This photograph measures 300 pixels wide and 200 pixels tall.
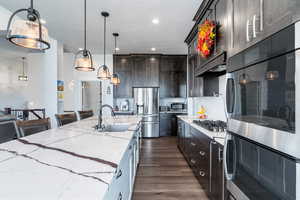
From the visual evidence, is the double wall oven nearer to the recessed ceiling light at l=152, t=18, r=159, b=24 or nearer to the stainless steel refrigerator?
the recessed ceiling light at l=152, t=18, r=159, b=24

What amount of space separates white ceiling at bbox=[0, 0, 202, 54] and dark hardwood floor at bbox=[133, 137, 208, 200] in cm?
288

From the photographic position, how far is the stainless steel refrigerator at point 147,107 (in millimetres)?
5434

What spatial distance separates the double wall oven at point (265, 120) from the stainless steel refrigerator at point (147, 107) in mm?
4235

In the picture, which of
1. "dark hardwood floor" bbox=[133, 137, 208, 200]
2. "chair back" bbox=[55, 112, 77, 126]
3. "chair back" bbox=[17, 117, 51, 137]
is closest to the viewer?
"chair back" bbox=[17, 117, 51, 137]

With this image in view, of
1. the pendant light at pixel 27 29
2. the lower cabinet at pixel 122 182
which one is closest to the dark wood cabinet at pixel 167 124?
the lower cabinet at pixel 122 182

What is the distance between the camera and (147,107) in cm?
544

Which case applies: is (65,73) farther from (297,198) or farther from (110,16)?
(297,198)

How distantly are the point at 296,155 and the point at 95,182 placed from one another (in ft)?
2.85

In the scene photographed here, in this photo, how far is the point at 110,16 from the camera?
3.06m

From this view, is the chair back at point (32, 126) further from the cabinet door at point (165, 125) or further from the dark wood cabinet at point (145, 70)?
A: the cabinet door at point (165, 125)

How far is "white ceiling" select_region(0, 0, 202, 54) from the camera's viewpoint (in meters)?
2.68

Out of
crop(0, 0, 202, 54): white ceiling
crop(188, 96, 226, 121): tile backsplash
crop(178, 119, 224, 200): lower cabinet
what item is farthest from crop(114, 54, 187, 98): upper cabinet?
crop(178, 119, 224, 200): lower cabinet

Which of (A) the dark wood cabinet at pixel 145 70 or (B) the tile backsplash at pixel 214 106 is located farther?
(A) the dark wood cabinet at pixel 145 70

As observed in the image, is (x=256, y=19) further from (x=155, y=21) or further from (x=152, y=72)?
(x=152, y=72)
